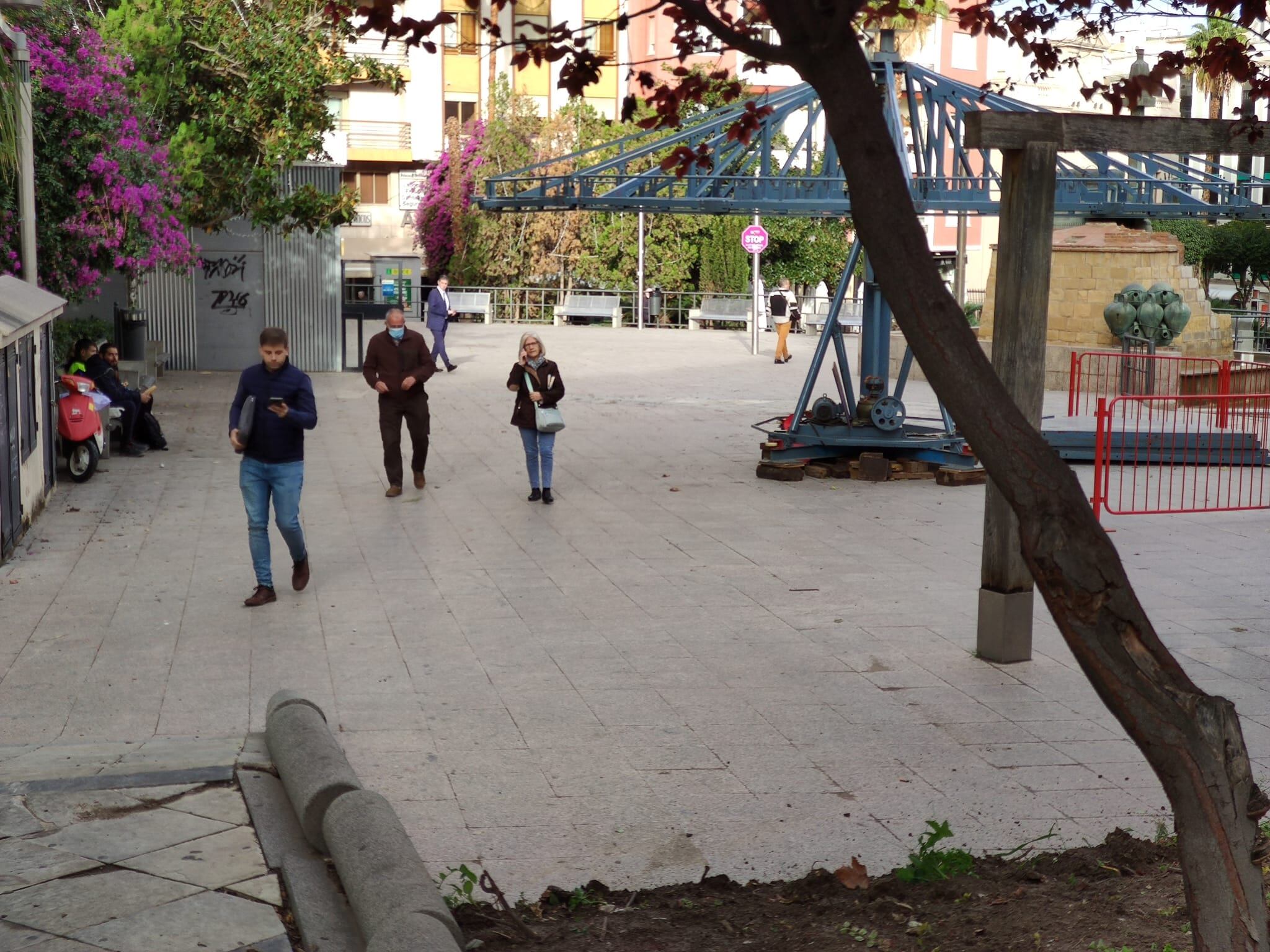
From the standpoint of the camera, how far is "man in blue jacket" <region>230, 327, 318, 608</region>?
29.6 ft

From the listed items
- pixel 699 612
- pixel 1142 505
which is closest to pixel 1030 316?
pixel 699 612

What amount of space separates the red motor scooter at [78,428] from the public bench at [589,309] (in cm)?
2792

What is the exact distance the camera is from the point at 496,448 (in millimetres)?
16484

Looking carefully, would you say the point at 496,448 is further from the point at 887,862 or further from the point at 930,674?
→ the point at 887,862

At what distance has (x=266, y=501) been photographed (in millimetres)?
9273

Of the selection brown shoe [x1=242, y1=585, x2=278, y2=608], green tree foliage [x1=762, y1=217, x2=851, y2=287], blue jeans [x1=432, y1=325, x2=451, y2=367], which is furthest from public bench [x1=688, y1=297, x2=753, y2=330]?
brown shoe [x1=242, y1=585, x2=278, y2=608]

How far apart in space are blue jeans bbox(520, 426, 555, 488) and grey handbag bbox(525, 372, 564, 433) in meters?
0.14

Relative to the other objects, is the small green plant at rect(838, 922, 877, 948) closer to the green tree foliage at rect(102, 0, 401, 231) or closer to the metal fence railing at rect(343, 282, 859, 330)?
the green tree foliage at rect(102, 0, 401, 231)

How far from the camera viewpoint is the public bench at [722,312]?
131ft

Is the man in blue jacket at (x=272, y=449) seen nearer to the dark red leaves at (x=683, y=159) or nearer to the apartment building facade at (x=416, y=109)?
the dark red leaves at (x=683, y=159)

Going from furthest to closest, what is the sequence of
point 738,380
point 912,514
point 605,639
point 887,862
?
point 738,380 → point 912,514 → point 605,639 → point 887,862

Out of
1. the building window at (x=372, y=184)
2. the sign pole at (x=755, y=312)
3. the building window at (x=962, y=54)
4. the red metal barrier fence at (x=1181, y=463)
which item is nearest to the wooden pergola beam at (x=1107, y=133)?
the red metal barrier fence at (x=1181, y=463)

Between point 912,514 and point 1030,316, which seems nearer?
point 1030,316

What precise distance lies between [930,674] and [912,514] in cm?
513
